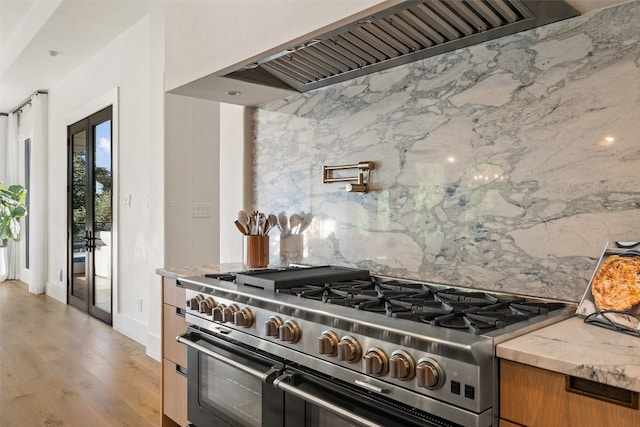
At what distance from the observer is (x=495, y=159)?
174 cm

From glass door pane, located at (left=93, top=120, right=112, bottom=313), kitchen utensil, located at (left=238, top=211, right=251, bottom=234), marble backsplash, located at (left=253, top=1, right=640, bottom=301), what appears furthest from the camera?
glass door pane, located at (left=93, top=120, right=112, bottom=313)

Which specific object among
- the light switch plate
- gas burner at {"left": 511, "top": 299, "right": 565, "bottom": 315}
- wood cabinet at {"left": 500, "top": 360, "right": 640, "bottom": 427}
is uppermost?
the light switch plate


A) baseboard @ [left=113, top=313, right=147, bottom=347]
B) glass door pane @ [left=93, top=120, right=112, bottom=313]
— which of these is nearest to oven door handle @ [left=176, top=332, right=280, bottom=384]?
→ baseboard @ [left=113, top=313, right=147, bottom=347]

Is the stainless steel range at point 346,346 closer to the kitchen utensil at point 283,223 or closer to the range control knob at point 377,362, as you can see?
the range control knob at point 377,362

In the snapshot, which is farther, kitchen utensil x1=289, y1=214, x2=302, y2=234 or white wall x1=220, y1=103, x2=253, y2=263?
white wall x1=220, y1=103, x2=253, y2=263

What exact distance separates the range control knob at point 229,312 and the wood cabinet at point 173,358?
1.43ft

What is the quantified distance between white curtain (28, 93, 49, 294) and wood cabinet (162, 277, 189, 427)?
5820mm

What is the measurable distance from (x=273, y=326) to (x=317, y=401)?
0.29m

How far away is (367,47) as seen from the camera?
1.92m

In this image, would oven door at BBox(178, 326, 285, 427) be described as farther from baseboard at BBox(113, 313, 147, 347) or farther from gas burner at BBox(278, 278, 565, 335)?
baseboard at BBox(113, 313, 147, 347)

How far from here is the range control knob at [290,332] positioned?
1523 mm

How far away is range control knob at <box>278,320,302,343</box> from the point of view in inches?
60.0

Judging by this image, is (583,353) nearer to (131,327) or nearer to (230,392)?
(230,392)

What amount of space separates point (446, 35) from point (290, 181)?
44.7 inches
